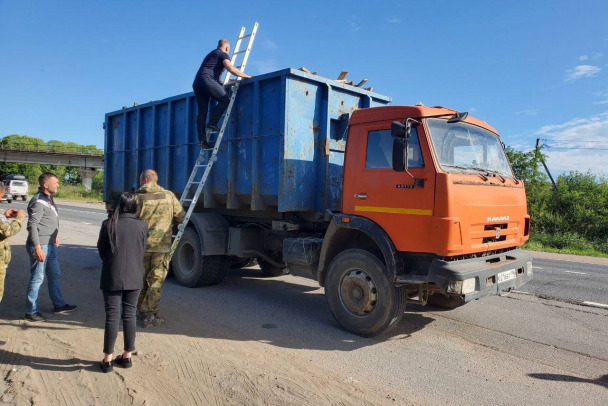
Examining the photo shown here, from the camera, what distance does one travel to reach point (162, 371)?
3.74 m

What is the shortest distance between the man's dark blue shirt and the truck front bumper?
433 cm

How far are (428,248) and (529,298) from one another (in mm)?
3687

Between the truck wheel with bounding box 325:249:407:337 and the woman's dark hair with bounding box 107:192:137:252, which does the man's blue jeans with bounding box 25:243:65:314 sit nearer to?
the woman's dark hair with bounding box 107:192:137:252

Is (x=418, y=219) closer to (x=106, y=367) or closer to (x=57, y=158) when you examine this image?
(x=106, y=367)

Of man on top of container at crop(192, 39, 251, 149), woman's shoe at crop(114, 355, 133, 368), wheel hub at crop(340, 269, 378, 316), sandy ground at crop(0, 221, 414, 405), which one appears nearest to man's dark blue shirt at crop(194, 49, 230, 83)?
man on top of container at crop(192, 39, 251, 149)

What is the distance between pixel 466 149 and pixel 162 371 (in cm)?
393

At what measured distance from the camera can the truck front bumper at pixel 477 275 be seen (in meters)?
4.12

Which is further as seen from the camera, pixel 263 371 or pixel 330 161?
pixel 330 161

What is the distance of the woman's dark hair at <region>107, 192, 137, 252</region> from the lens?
151 inches

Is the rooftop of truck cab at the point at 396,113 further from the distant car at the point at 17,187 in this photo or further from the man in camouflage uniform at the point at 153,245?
the distant car at the point at 17,187

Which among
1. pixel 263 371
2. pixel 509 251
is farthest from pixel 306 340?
pixel 509 251

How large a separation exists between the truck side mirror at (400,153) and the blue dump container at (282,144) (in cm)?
153

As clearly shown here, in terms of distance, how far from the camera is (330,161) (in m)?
5.95

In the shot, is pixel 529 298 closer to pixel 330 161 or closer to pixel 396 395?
pixel 330 161
